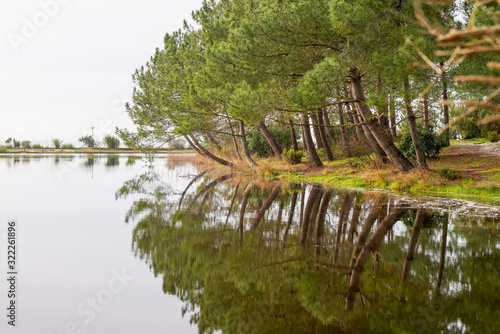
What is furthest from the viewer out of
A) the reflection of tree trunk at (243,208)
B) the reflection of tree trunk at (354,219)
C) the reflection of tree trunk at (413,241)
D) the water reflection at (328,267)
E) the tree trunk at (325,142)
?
the tree trunk at (325,142)

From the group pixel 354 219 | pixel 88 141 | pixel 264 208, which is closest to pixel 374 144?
pixel 264 208

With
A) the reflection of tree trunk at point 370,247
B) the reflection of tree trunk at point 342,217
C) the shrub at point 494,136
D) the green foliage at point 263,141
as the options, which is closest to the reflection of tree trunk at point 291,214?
the reflection of tree trunk at point 342,217

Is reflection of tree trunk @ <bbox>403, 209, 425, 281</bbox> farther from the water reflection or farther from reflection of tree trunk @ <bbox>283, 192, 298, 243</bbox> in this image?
reflection of tree trunk @ <bbox>283, 192, 298, 243</bbox>

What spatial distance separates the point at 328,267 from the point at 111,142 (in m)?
66.1

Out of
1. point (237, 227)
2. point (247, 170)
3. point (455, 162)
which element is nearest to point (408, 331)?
point (237, 227)

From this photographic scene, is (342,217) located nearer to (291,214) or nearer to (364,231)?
(291,214)

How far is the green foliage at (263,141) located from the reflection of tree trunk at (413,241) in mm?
22209

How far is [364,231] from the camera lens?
860 centimetres

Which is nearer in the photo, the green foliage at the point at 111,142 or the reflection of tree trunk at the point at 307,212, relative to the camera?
the reflection of tree trunk at the point at 307,212

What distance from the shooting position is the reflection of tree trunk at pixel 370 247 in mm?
5059

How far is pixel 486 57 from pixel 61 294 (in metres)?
14.0

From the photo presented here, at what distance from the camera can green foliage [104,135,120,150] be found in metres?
65.4

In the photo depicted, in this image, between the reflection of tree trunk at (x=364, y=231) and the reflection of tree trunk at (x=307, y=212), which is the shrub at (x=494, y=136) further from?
the reflection of tree trunk at (x=364, y=231)

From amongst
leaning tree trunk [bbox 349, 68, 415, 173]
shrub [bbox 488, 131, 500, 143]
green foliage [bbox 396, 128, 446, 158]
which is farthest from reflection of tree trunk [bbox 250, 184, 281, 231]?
shrub [bbox 488, 131, 500, 143]
